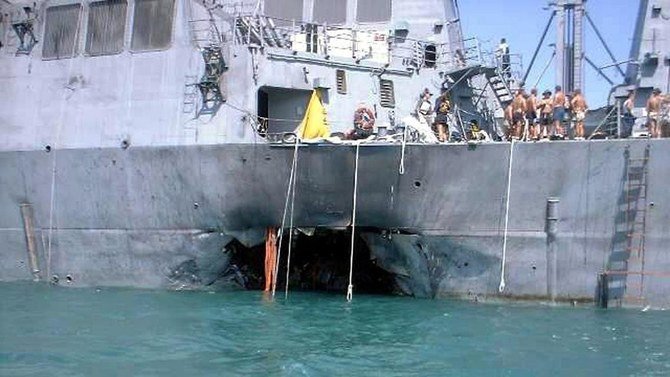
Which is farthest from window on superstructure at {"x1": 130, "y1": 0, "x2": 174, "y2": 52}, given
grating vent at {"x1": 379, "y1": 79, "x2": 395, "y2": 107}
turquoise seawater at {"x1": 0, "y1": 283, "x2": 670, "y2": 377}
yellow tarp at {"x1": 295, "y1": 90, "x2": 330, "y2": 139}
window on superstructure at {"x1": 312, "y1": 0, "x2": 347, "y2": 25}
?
turquoise seawater at {"x1": 0, "y1": 283, "x2": 670, "y2": 377}

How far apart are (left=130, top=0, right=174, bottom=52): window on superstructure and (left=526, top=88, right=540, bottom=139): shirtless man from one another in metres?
7.44

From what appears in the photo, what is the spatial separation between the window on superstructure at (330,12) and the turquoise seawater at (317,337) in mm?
6759

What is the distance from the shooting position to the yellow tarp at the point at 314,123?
598 inches

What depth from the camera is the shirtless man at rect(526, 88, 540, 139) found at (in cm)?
1470

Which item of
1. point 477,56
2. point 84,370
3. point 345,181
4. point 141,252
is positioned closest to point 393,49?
point 477,56

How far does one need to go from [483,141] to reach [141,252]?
739cm

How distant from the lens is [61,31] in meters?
17.5

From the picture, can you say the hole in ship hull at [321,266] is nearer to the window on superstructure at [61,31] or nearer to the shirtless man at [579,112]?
the shirtless man at [579,112]

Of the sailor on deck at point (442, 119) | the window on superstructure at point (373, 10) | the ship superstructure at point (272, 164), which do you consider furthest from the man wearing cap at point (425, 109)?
the window on superstructure at point (373, 10)

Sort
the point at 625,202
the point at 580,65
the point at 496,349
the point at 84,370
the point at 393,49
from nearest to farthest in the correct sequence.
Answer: the point at 84,370
the point at 496,349
the point at 625,202
the point at 393,49
the point at 580,65

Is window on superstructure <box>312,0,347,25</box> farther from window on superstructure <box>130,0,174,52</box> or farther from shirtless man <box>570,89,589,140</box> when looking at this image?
shirtless man <box>570,89,589,140</box>

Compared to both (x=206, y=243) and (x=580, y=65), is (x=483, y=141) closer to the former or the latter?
Answer: (x=206, y=243)

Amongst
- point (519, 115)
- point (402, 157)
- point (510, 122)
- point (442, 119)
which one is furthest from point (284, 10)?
point (519, 115)

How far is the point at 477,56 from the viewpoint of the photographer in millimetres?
17609
